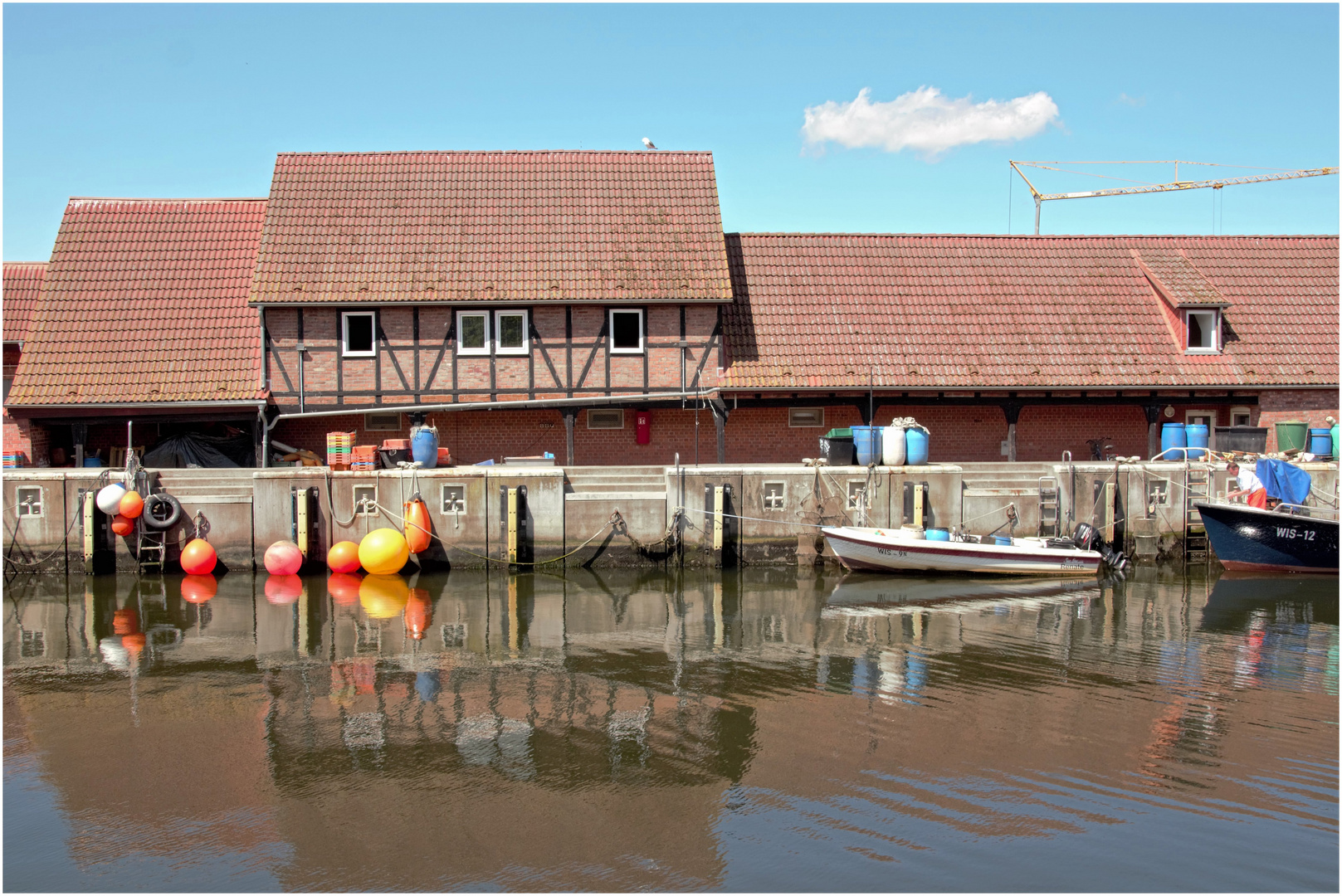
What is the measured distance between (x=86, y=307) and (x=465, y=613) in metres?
12.4

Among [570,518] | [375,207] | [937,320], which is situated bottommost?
[570,518]

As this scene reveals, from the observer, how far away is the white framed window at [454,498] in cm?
1800

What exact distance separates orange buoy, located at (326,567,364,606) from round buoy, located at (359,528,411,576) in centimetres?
37

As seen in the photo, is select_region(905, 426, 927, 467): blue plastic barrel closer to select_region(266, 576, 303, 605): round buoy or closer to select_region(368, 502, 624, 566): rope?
select_region(368, 502, 624, 566): rope

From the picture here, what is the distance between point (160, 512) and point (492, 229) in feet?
29.8

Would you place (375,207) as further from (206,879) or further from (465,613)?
(206,879)

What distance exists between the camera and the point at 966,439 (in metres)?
22.3

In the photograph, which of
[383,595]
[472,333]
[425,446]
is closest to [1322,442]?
[472,333]

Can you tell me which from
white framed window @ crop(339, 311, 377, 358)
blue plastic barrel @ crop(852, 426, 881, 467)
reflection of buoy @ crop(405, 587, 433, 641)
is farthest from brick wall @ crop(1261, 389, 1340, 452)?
white framed window @ crop(339, 311, 377, 358)

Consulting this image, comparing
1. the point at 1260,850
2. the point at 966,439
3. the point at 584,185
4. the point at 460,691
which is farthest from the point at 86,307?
the point at 1260,850

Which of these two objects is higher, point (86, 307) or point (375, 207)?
point (375, 207)

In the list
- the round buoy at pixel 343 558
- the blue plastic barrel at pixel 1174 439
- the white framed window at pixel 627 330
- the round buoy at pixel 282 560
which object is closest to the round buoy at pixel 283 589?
the round buoy at pixel 282 560

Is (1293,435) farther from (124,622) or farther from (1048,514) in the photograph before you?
(124,622)

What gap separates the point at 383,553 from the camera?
56.6 feet
